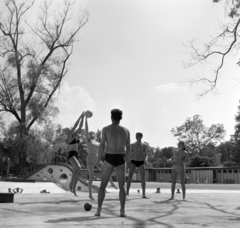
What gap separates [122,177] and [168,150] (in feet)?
439

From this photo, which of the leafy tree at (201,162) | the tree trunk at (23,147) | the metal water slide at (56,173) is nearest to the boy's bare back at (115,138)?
the metal water slide at (56,173)

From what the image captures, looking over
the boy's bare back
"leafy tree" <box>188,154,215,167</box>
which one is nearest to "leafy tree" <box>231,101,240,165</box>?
"leafy tree" <box>188,154,215,167</box>

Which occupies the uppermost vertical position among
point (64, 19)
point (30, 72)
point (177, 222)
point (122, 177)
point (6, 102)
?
point (64, 19)

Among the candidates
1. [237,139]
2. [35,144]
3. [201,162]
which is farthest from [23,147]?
[237,139]

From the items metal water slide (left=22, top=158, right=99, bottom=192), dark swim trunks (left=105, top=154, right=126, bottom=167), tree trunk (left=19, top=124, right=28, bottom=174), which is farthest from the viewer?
tree trunk (left=19, top=124, right=28, bottom=174)

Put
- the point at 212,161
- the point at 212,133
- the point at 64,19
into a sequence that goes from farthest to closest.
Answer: the point at 212,133, the point at 212,161, the point at 64,19

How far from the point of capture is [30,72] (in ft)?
87.2

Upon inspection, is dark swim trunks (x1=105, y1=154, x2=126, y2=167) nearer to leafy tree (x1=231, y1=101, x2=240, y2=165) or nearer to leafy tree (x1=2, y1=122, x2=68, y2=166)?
leafy tree (x1=2, y1=122, x2=68, y2=166)

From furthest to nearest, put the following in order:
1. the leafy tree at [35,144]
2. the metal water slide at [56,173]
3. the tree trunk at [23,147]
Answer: the leafy tree at [35,144], the tree trunk at [23,147], the metal water slide at [56,173]

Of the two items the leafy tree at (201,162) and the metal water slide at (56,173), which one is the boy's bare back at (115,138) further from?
the leafy tree at (201,162)

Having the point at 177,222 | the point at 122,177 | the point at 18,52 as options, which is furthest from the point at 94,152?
the point at 18,52

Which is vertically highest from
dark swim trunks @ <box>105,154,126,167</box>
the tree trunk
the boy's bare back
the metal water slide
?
the tree trunk

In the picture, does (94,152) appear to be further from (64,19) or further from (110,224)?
Result: (64,19)

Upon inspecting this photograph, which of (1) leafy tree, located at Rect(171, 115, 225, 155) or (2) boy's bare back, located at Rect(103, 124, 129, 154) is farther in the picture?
(1) leafy tree, located at Rect(171, 115, 225, 155)
